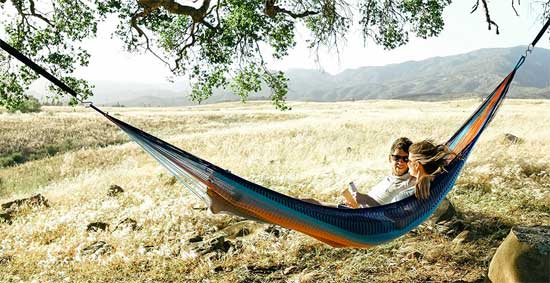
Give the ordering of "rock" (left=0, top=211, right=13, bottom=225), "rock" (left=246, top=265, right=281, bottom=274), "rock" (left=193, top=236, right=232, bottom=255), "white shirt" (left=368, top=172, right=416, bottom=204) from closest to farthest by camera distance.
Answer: "white shirt" (left=368, top=172, right=416, bottom=204) → "rock" (left=246, top=265, right=281, bottom=274) → "rock" (left=193, top=236, right=232, bottom=255) → "rock" (left=0, top=211, right=13, bottom=225)

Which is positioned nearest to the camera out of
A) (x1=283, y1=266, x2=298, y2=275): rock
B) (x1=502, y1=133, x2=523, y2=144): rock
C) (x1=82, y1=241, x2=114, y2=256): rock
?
(x1=283, y1=266, x2=298, y2=275): rock

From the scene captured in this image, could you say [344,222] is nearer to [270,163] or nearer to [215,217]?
[215,217]

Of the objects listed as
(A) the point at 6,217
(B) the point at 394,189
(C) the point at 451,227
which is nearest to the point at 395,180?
(B) the point at 394,189

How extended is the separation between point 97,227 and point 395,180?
534cm

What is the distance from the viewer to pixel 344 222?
4.33 meters

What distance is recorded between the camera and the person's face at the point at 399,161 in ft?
15.5

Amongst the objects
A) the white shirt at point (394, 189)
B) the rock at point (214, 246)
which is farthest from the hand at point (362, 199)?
the rock at point (214, 246)

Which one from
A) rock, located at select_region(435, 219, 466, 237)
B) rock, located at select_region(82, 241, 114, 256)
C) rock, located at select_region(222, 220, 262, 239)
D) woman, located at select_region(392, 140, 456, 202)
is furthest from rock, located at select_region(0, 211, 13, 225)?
woman, located at select_region(392, 140, 456, 202)

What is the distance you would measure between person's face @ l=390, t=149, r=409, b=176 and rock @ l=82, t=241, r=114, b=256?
428cm

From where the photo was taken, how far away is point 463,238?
609 cm

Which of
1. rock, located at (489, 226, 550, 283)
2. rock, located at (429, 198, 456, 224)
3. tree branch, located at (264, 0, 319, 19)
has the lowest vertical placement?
rock, located at (429, 198, 456, 224)

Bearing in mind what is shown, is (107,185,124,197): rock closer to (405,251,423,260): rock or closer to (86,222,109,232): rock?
(86,222,109,232): rock

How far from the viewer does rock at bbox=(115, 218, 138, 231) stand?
25.9 feet

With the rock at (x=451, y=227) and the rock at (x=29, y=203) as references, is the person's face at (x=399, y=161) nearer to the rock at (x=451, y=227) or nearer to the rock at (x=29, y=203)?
the rock at (x=451, y=227)
